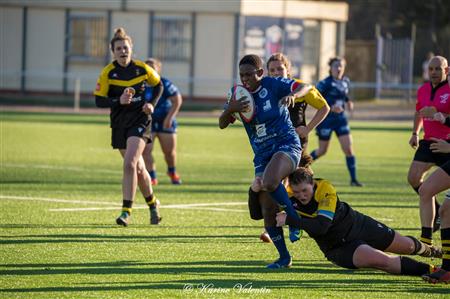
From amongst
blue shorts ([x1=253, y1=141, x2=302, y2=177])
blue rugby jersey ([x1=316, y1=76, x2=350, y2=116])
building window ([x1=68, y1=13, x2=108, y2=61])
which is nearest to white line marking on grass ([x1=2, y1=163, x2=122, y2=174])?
blue rugby jersey ([x1=316, y1=76, x2=350, y2=116])

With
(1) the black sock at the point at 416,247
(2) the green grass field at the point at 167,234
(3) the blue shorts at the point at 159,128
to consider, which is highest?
(3) the blue shorts at the point at 159,128

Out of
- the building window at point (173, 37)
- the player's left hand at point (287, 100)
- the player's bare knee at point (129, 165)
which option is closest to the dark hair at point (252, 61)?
the player's left hand at point (287, 100)

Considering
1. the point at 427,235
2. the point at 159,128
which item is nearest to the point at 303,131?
the point at 427,235

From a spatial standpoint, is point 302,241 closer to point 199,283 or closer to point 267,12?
point 199,283

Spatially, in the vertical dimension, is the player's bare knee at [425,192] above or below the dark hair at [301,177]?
below

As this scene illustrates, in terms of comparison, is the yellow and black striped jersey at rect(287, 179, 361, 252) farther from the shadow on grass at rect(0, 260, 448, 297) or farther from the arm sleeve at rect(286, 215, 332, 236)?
the shadow on grass at rect(0, 260, 448, 297)

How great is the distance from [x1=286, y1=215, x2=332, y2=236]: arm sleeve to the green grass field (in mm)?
453

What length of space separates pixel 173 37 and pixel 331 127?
84.7 ft

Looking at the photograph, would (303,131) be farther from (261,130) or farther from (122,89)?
(122,89)

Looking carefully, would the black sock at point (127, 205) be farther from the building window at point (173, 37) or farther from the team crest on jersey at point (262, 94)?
the building window at point (173, 37)

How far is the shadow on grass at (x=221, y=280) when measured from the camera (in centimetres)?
813

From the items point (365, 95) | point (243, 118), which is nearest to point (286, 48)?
point (365, 95)

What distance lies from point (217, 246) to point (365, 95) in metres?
36.3

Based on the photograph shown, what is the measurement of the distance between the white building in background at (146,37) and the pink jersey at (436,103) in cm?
3054
